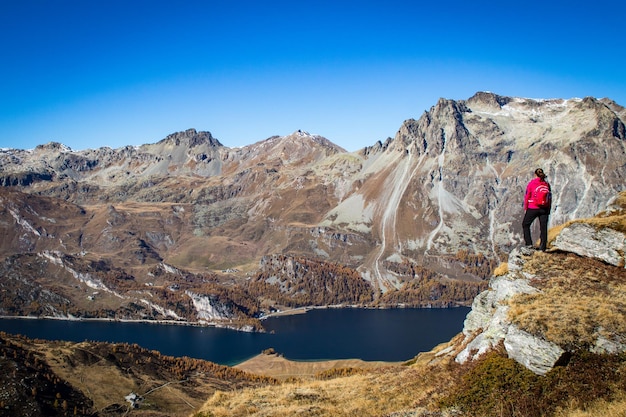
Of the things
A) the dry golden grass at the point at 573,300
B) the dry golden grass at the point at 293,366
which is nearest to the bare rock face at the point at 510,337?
the dry golden grass at the point at 573,300

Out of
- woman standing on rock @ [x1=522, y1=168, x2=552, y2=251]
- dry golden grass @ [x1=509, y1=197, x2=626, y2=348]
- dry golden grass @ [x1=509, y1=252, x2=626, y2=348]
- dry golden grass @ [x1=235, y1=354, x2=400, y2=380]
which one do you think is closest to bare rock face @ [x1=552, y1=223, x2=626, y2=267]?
dry golden grass @ [x1=509, y1=197, x2=626, y2=348]

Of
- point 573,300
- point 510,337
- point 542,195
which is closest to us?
point 510,337

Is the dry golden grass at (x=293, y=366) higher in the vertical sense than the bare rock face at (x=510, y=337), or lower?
lower

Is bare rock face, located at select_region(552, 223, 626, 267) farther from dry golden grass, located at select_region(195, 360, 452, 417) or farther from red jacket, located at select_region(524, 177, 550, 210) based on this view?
dry golden grass, located at select_region(195, 360, 452, 417)

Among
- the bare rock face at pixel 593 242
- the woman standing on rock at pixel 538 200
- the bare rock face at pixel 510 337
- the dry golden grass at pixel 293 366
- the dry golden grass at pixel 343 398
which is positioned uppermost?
the woman standing on rock at pixel 538 200

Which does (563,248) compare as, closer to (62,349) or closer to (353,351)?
(62,349)

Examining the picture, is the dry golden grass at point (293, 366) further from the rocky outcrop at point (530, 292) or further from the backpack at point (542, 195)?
the backpack at point (542, 195)

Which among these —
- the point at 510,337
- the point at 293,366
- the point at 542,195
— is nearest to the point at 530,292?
the point at 542,195

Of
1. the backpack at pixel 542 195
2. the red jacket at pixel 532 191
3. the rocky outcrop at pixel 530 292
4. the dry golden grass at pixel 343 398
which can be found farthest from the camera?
the red jacket at pixel 532 191

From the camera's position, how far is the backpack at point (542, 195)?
31.3m

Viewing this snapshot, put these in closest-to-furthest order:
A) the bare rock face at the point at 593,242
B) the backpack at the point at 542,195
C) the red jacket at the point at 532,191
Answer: the backpack at the point at 542,195
the red jacket at the point at 532,191
the bare rock face at the point at 593,242

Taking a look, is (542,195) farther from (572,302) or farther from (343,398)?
(343,398)

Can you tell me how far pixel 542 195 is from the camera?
103 feet

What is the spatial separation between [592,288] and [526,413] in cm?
1316
